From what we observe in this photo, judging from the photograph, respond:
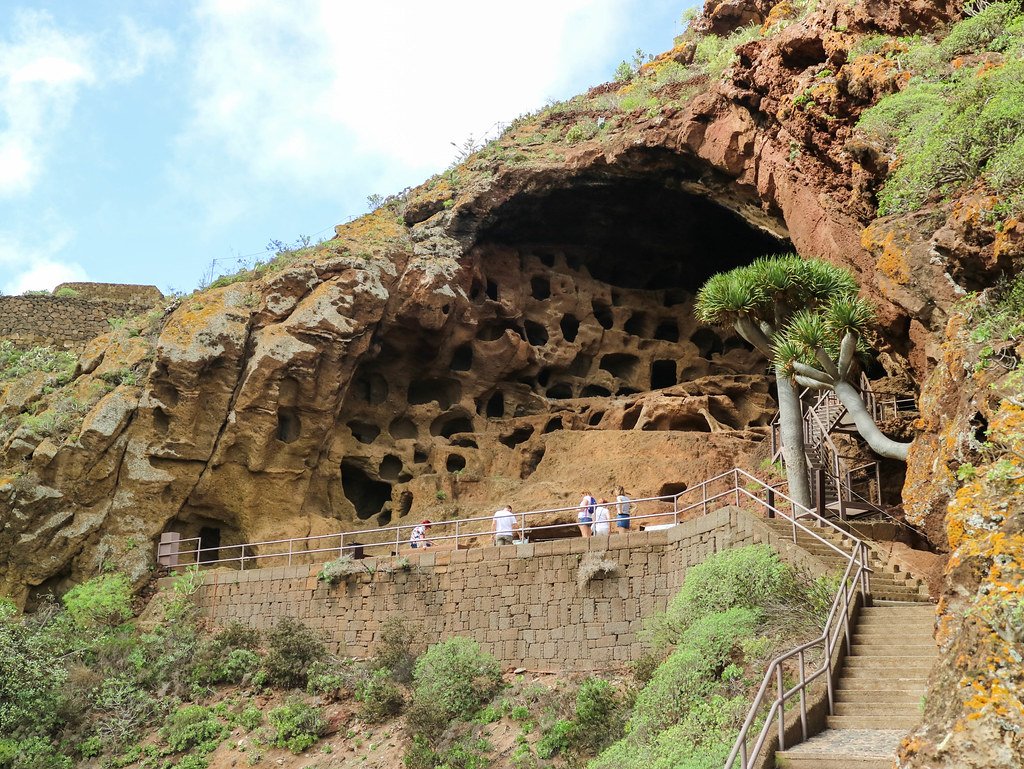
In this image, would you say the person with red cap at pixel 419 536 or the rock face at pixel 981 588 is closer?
the rock face at pixel 981 588

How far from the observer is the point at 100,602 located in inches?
870

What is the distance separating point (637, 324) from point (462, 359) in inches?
227

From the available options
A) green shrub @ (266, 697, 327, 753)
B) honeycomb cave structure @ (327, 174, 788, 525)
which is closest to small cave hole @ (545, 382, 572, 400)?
honeycomb cave structure @ (327, 174, 788, 525)

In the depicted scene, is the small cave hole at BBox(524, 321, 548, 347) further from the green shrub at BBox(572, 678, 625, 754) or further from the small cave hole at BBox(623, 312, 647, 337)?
the green shrub at BBox(572, 678, 625, 754)

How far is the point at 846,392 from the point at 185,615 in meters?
15.1


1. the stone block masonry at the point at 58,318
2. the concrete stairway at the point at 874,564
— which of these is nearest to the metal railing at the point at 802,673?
the concrete stairway at the point at 874,564

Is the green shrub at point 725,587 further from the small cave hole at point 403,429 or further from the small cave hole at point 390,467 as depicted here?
the small cave hole at point 403,429

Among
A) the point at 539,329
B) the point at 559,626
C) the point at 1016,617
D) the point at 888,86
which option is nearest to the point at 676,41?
the point at 539,329

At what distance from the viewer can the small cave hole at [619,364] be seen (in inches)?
1189

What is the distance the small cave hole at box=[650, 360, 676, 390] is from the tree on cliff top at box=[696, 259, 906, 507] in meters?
12.6

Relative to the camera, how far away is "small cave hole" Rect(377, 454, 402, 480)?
89.8 feet

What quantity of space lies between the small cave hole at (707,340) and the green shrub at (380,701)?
16.5m

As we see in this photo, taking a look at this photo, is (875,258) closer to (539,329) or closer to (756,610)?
(756,610)

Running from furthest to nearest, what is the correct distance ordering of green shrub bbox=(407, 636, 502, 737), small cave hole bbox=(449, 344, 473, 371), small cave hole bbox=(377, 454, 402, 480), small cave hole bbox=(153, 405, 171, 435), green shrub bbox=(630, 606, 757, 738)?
small cave hole bbox=(449, 344, 473, 371)
small cave hole bbox=(377, 454, 402, 480)
small cave hole bbox=(153, 405, 171, 435)
green shrub bbox=(407, 636, 502, 737)
green shrub bbox=(630, 606, 757, 738)
